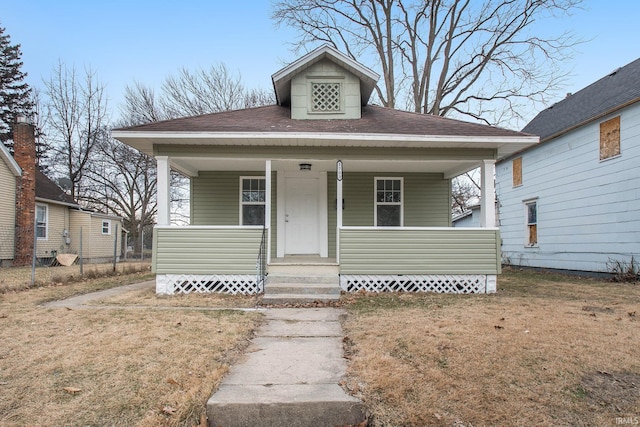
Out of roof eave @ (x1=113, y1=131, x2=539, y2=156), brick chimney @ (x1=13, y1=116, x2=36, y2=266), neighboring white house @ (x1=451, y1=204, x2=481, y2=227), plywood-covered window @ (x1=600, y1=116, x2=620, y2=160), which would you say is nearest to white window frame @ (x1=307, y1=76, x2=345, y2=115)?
roof eave @ (x1=113, y1=131, x2=539, y2=156)

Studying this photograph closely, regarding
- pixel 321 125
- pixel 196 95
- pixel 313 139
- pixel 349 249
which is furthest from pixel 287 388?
pixel 196 95

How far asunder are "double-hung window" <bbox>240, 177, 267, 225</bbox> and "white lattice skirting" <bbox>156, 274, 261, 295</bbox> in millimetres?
2132

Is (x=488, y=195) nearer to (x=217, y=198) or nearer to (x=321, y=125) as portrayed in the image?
(x=321, y=125)

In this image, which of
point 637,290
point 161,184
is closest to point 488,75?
point 637,290

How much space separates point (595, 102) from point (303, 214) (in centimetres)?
928

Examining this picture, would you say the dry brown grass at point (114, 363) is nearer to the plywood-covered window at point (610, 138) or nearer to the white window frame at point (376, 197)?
the white window frame at point (376, 197)

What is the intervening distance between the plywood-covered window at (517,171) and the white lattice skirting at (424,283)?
7.83 meters

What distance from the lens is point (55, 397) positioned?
2908 millimetres

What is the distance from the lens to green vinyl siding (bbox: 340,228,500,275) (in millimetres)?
7957

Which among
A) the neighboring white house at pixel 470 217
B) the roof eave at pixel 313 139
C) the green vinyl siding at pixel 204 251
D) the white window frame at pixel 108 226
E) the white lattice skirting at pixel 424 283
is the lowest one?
the white lattice skirting at pixel 424 283

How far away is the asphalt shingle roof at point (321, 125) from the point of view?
301 inches

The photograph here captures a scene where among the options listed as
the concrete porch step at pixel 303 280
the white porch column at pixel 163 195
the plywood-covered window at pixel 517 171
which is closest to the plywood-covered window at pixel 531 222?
the plywood-covered window at pixel 517 171

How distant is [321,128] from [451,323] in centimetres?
464

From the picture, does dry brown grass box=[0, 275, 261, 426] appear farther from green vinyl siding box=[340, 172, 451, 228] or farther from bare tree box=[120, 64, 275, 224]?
bare tree box=[120, 64, 275, 224]
